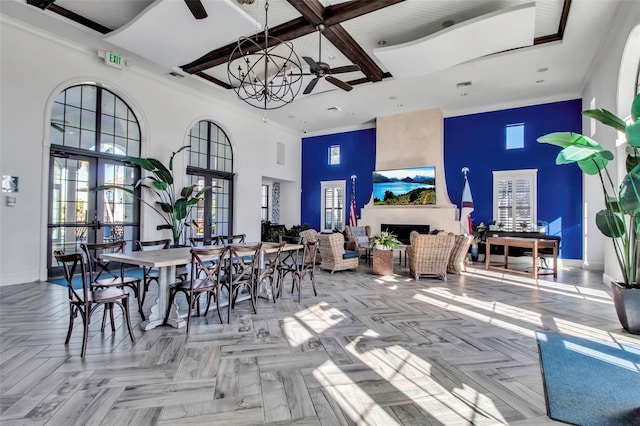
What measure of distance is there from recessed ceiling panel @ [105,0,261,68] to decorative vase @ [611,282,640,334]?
564 cm

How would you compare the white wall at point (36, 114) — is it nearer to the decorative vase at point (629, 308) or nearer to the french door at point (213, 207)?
the french door at point (213, 207)

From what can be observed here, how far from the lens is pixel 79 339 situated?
9.90ft

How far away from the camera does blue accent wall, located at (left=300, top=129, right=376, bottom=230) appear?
10.4 metres

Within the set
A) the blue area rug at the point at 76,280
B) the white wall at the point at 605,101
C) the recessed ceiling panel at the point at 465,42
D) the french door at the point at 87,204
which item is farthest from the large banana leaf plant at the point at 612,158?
the french door at the point at 87,204

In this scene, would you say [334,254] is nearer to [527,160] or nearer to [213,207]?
[213,207]

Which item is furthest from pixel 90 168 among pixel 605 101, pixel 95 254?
pixel 605 101

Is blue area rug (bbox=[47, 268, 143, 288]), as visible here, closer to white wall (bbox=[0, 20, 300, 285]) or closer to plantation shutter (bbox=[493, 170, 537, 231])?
white wall (bbox=[0, 20, 300, 285])

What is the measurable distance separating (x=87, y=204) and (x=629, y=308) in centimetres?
823

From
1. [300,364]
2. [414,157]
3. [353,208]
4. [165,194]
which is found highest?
[414,157]

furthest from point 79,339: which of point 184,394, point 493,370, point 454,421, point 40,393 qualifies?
point 493,370

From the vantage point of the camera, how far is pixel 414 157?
29.7 ft

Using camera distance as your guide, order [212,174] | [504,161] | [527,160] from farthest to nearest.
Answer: [212,174], [504,161], [527,160]

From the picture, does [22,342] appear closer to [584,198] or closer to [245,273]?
[245,273]

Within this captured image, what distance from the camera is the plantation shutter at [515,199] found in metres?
7.93
